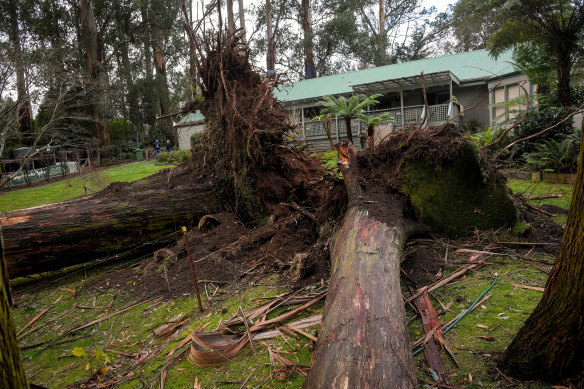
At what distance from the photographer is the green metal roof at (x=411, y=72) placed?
63.7ft

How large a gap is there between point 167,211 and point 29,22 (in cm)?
2751

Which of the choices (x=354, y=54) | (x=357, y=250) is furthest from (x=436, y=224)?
(x=354, y=54)

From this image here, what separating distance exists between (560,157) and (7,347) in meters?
9.49

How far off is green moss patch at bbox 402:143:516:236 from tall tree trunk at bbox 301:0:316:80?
3003 centimetres

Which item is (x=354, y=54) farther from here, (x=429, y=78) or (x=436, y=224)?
(x=436, y=224)

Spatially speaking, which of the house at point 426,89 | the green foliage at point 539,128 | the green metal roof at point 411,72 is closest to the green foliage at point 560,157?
the green foliage at point 539,128

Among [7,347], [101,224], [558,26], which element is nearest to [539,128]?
[558,26]

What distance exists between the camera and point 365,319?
2027 millimetres

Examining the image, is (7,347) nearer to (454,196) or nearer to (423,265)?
(423,265)

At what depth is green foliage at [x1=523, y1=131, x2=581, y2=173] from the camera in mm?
7379

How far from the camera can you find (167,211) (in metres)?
5.33

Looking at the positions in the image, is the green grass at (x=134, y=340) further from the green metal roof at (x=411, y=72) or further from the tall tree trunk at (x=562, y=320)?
the green metal roof at (x=411, y=72)

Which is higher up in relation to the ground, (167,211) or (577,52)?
(577,52)

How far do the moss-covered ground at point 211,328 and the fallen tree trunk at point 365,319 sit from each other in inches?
15.3
